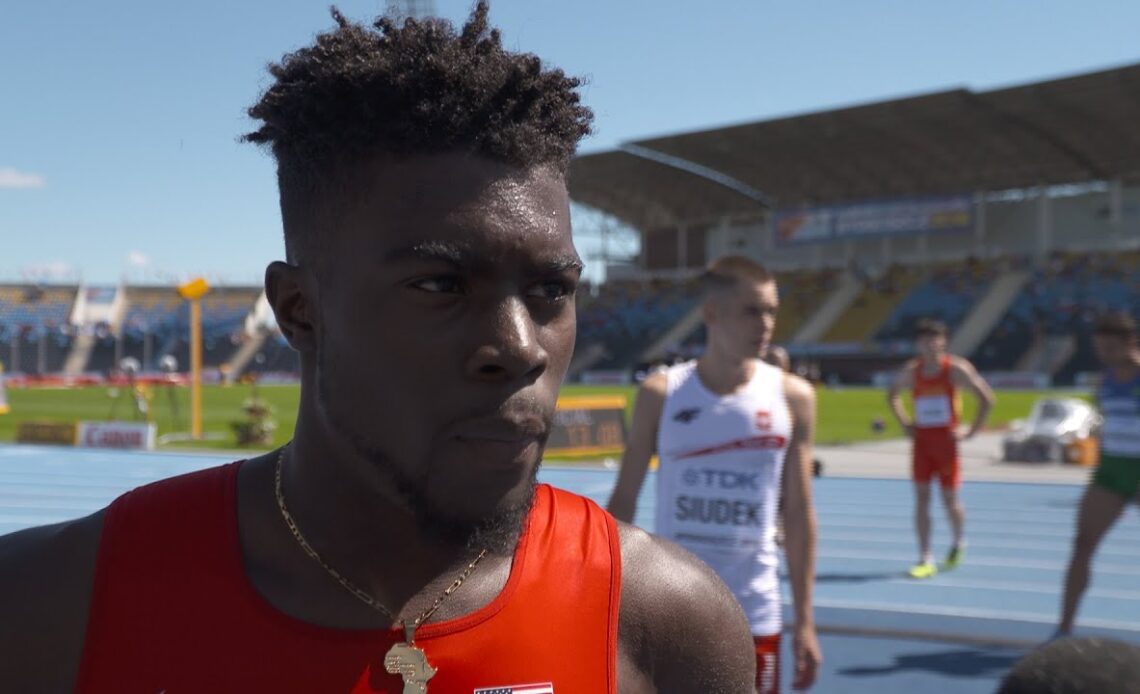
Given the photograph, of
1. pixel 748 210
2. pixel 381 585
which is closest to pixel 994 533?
pixel 381 585

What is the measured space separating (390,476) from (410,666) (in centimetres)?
21

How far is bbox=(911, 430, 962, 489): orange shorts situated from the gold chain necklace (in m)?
7.11

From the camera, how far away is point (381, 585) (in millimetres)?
1249

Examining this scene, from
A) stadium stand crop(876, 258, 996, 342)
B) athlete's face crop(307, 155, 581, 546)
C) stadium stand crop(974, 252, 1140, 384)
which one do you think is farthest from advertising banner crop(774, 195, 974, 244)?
athlete's face crop(307, 155, 581, 546)

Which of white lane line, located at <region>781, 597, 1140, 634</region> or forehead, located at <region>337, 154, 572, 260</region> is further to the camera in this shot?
white lane line, located at <region>781, 597, 1140, 634</region>

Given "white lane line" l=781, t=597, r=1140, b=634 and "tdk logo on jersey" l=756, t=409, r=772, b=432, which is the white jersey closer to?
"tdk logo on jersey" l=756, t=409, r=772, b=432

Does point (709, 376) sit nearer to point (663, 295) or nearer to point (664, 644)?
point (664, 644)

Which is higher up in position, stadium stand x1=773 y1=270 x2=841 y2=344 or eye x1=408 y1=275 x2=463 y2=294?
stadium stand x1=773 y1=270 x2=841 y2=344

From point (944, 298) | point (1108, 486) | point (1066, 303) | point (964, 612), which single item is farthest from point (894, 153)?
point (1108, 486)

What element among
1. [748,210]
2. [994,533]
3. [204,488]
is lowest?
[994,533]

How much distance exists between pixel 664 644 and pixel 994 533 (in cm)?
918

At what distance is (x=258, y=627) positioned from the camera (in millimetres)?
1188

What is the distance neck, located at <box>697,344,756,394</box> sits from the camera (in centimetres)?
395

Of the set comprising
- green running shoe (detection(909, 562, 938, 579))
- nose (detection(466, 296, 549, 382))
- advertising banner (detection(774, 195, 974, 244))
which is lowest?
green running shoe (detection(909, 562, 938, 579))
